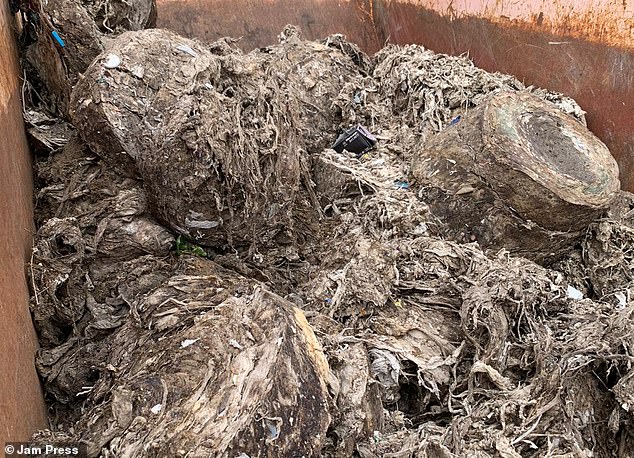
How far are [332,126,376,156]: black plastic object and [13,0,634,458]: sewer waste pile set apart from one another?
112 millimetres

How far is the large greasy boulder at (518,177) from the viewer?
1.99m

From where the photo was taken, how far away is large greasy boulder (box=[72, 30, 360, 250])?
6.15ft

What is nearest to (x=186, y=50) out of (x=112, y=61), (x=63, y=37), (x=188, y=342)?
(x=112, y=61)

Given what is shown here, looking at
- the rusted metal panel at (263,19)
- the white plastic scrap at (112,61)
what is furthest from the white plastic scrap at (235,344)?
the rusted metal panel at (263,19)

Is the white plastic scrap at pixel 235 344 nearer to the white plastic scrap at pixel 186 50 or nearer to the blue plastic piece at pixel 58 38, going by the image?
the white plastic scrap at pixel 186 50

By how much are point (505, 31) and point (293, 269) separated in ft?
5.11

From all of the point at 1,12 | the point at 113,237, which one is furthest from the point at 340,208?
the point at 1,12

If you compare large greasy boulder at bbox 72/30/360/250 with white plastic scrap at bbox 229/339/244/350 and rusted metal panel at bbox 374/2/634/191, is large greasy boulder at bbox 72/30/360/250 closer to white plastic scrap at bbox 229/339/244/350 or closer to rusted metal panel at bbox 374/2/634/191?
white plastic scrap at bbox 229/339/244/350

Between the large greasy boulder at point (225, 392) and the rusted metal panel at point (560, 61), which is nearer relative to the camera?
the large greasy boulder at point (225, 392)

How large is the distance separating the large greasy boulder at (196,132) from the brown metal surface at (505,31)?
1.25 metres

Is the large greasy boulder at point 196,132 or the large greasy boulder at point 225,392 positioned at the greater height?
the large greasy boulder at point 196,132

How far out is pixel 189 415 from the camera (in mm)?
1350

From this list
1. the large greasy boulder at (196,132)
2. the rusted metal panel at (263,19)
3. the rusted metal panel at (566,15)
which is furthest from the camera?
the rusted metal panel at (263,19)

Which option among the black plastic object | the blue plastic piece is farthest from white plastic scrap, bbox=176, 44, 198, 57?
the black plastic object
